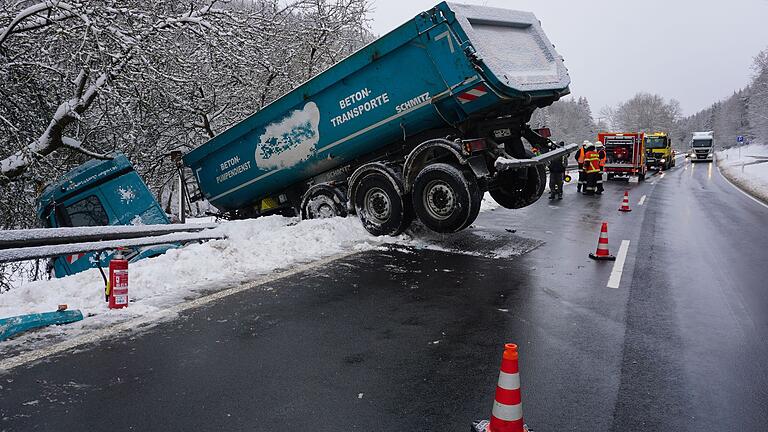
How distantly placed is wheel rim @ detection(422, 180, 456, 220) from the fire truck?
888 inches

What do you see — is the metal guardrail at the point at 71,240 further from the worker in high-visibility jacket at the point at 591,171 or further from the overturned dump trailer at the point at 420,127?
the worker in high-visibility jacket at the point at 591,171

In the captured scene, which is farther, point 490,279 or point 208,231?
point 208,231

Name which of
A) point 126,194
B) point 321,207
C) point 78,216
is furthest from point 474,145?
point 78,216

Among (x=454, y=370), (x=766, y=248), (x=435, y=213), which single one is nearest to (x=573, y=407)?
(x=454, y=370)

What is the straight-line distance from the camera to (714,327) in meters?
4.84

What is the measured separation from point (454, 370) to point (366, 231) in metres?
5.19

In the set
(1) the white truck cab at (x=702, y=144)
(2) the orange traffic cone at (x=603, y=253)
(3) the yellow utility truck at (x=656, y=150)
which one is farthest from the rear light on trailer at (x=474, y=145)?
(1) the white truck cab at (x=702, y=144)

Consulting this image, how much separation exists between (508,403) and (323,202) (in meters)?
7.13

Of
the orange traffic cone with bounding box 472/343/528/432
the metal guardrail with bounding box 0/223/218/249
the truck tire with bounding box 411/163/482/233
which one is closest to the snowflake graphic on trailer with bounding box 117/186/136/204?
the metal guardrail with bounding box 0/223/218/249

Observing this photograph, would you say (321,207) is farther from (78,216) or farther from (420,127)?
(78,216)

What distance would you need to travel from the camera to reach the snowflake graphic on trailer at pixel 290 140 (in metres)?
8.80

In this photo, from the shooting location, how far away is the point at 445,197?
25.5ft

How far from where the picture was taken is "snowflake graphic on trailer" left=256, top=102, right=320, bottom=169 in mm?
8797

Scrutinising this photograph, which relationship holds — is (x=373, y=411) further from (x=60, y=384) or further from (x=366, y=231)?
(x=366, y=231)
